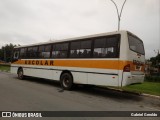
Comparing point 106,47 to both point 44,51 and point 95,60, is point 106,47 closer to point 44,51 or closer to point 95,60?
point 95,60

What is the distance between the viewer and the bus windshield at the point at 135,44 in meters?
10.5

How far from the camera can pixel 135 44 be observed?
11125 mm

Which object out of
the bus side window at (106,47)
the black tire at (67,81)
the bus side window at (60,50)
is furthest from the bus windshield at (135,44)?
the bus side window at (60,50)

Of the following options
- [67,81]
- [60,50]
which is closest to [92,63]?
[67,81]

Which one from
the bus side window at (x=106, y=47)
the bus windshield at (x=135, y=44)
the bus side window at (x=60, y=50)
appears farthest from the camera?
the bus side window at (x=60, y=50)

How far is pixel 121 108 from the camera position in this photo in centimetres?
832

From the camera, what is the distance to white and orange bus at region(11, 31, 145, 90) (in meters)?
10.0

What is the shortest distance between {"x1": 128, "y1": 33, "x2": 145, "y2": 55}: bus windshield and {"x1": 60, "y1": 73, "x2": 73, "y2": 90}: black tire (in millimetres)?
3954

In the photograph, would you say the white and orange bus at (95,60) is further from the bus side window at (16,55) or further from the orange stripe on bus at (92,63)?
the bus side window at (16,55)

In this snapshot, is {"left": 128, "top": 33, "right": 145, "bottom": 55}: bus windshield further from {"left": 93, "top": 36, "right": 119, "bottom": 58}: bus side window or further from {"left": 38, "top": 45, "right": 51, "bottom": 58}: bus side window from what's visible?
{"left": 38, "top": 45, "right": 51, "bottom": 58}: bus side window

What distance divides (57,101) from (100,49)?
355 cm

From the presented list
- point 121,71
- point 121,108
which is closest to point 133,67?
point 121,71

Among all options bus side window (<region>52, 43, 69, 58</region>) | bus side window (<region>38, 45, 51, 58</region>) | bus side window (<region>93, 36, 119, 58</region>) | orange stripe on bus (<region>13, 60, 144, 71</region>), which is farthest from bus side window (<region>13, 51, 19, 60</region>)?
bus side window (<region>93, 36, 119, 58</region>)

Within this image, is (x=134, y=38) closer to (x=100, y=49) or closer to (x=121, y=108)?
(x=100, y=49)
